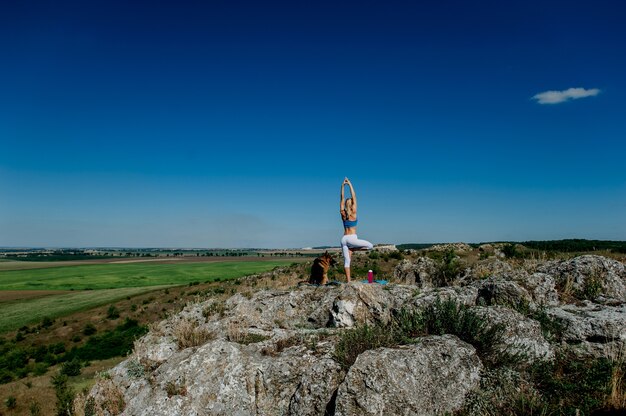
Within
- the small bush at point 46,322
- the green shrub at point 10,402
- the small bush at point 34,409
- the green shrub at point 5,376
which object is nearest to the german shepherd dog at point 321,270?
the small bush at point 34,409

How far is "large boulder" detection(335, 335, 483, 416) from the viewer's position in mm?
5773

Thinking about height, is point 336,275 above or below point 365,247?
below

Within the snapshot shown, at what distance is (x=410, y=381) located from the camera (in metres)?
6.01

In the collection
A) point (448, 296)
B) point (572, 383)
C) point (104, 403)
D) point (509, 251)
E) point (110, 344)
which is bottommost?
point (110, 344)

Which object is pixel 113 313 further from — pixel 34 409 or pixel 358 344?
pixel 358 344

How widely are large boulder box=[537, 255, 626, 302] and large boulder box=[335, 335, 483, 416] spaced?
6.57 metres

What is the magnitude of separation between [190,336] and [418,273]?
12409 mm

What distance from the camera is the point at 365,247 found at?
11625mm

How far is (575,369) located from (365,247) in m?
6.25

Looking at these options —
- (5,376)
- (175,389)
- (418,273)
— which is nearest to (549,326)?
(175,389)

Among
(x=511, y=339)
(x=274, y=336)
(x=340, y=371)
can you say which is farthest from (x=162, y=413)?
(x=511, y=339)

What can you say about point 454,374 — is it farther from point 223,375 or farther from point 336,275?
point 336,275

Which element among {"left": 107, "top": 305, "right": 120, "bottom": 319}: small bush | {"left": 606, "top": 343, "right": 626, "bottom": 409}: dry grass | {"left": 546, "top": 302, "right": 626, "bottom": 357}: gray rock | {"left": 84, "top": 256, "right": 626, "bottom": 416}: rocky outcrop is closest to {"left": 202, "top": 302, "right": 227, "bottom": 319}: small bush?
{"left": 84, "top": 256, "right": 626, "bottom": 416}: rocky outcrop

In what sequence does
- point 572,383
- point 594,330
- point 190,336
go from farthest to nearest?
point 190,336
point 594,330
point 572,383
